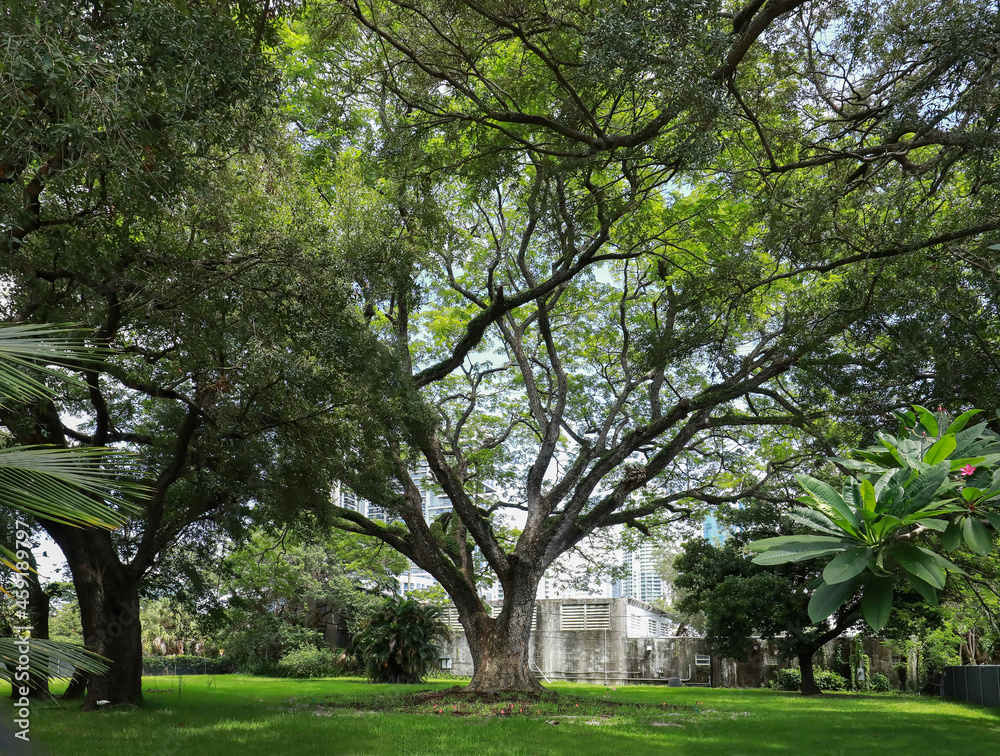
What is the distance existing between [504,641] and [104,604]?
6277 mm

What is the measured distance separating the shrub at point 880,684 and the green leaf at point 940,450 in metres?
20.9

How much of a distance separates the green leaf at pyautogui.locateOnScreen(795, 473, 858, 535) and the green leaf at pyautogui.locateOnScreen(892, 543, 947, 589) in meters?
0.10

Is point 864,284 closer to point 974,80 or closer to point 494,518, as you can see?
point 974,80

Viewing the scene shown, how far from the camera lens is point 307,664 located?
66.7 ft

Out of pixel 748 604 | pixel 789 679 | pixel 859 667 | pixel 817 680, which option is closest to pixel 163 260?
pixel 748 604

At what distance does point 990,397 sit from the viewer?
23.7 feet

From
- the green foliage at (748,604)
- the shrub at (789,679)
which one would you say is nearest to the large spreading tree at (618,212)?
the green foliage at (748,604)

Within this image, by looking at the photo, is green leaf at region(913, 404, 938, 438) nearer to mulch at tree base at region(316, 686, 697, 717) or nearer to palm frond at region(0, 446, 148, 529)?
palm frond at region(0, 446, 148, 529)

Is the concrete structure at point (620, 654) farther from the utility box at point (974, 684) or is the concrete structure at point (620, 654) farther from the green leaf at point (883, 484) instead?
the green leaf at point (883, 484)

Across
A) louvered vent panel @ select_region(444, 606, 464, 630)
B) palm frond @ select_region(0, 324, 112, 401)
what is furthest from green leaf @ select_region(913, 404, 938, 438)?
louvered vent panel @ select_region(444, 606, 464, 630)

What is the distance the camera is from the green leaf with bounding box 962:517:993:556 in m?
1.59

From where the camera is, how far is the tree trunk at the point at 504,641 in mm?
12273

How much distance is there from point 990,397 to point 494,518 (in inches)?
424

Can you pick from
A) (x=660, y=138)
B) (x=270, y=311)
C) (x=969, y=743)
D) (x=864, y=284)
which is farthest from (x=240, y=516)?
(x=969, y=743)
